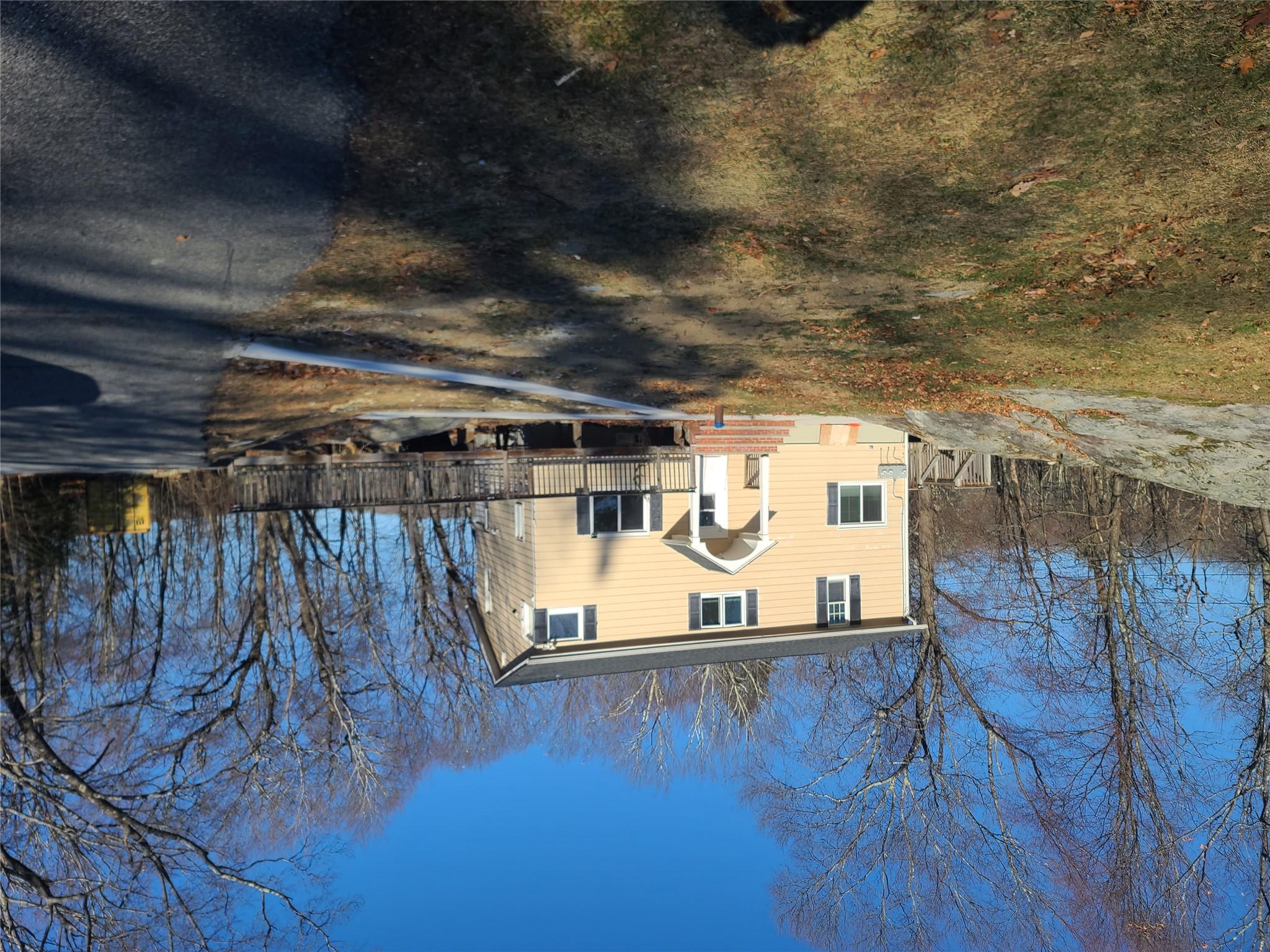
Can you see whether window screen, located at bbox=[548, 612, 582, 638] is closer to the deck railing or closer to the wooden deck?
the deck railing

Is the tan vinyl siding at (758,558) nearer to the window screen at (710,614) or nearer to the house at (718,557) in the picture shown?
the house at (718,557)

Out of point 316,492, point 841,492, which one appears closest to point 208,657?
point 316,492

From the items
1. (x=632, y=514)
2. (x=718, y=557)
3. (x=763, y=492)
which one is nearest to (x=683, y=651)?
(x=718, y=557)

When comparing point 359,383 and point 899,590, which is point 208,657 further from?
point 899,590

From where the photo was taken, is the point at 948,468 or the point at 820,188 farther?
the point at 948,468

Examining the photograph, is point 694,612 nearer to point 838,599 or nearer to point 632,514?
point 632,514

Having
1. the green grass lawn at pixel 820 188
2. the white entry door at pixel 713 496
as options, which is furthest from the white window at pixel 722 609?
the green grass lawn at pixel 820 188
